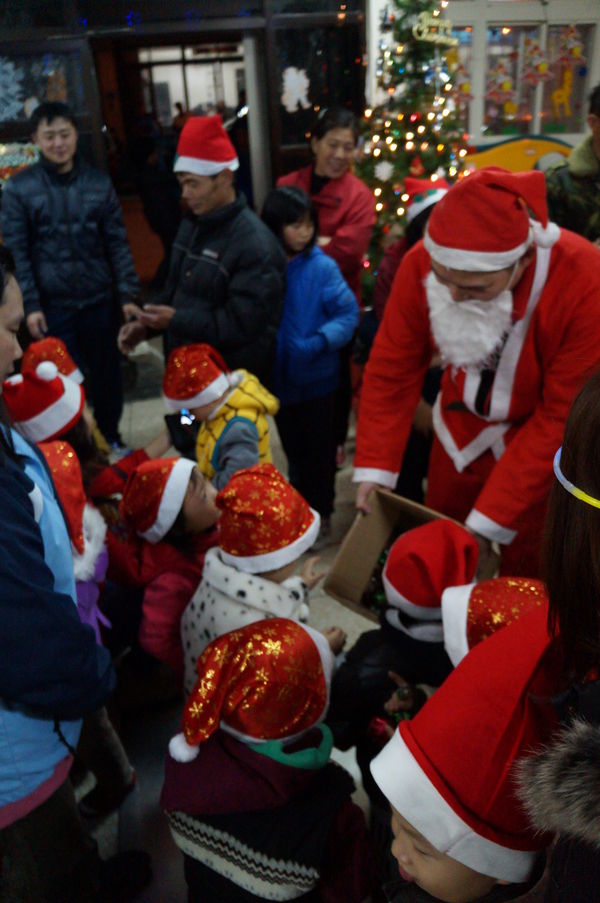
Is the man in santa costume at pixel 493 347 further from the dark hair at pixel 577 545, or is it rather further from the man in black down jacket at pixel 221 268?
the dark hair at pixel 577 545

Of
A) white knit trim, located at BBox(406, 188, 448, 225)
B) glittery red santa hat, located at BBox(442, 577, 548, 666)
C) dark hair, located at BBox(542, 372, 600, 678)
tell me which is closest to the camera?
dark hair, located at BBox(542, 372, 600, 678)

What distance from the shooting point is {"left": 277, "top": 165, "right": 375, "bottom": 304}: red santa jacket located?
3812mm

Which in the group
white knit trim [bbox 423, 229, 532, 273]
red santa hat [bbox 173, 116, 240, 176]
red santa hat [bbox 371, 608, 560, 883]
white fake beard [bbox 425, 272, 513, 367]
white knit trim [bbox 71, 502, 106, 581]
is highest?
red santa hat [bbox 173, 116, 240, 176]

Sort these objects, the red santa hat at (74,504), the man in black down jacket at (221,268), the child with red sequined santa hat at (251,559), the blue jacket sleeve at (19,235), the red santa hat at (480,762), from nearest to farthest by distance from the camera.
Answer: the red santa hat at (480,762) < the child with red sequined santa hat at (251,559) < the red santa hat at (74,504) < the man in black down jacket at (221,268) < the blue jacket sleeve at (19,235)

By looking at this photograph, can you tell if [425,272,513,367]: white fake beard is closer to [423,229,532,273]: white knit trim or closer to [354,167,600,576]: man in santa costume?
[354,167,600,576]: man in santa costume

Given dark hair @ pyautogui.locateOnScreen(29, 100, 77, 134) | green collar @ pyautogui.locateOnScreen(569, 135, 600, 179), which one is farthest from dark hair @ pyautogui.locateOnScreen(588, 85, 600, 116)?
dark hair @ pyautogui.locateOnScreen(29, 100, 77, 134)

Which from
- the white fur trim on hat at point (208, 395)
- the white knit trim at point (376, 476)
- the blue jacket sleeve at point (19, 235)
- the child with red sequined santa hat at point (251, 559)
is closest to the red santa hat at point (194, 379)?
the white fur trim on hat at point (208, 395)

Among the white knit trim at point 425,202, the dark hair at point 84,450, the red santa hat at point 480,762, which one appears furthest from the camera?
the white knit trim at point 425,202

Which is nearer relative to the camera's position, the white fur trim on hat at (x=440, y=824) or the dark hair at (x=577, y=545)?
the dark hair at (x=577, y=545)

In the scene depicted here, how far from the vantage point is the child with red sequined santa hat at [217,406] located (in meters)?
2.33

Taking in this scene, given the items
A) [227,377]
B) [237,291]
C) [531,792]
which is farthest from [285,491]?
[237,291]

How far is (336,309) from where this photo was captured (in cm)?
310

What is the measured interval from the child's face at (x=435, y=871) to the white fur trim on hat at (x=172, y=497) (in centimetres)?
119

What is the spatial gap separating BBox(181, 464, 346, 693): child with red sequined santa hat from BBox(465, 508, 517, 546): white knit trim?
49 centimetres
